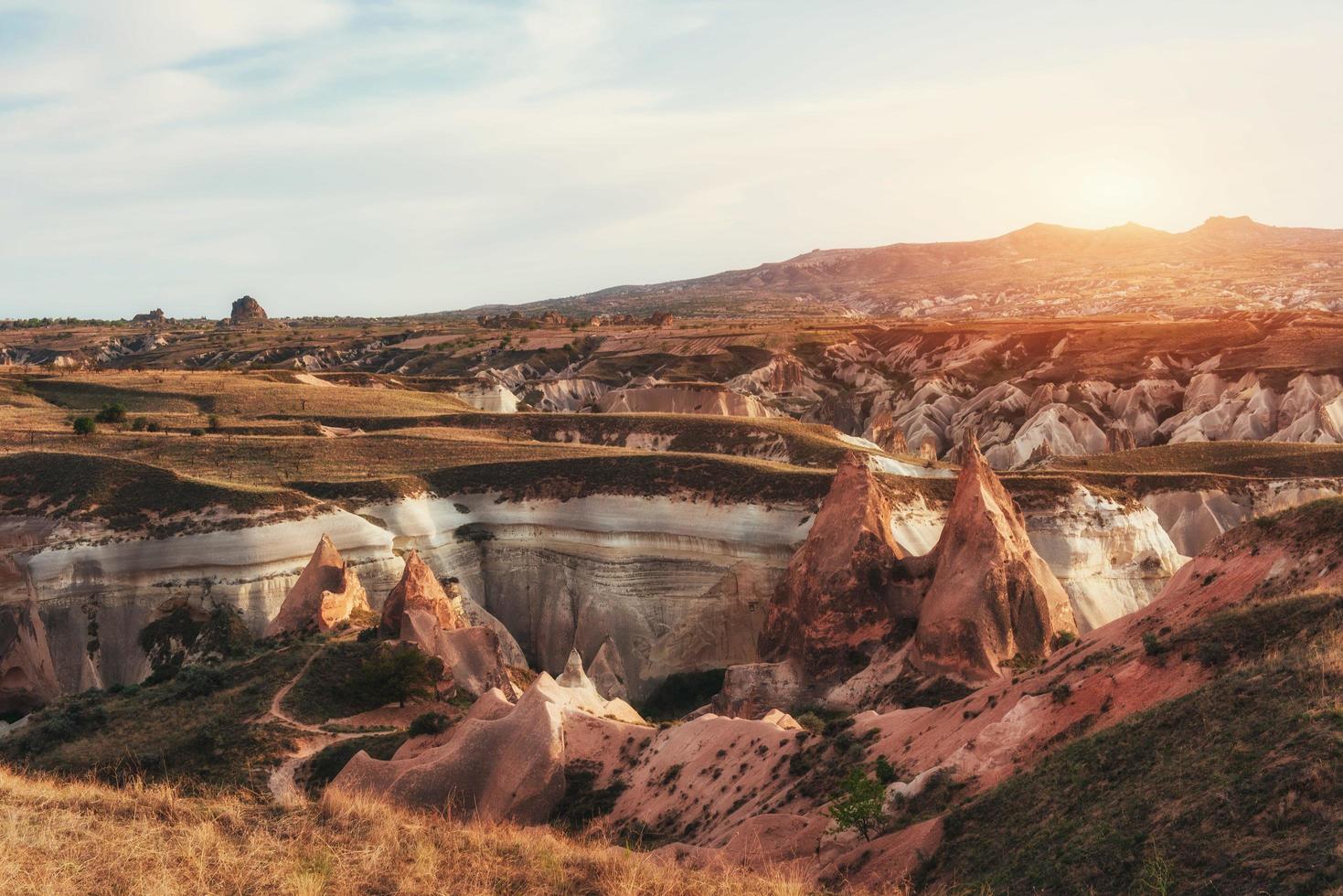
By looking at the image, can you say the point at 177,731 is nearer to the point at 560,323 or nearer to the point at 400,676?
the point at 400,676

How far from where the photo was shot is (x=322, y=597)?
99.5 feet

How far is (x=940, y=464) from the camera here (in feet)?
174

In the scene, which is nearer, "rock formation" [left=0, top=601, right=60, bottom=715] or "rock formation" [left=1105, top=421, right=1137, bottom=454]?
"rock formation" [left=0, top=601, right=60, bottom=715]

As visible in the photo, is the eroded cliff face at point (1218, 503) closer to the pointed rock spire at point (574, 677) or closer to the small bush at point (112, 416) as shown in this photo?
the pointed rock spire at point (574, 677)

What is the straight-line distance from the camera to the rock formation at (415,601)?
92.9 feet

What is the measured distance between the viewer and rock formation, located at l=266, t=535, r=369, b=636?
98.8 ft

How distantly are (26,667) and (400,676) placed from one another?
17.2 m

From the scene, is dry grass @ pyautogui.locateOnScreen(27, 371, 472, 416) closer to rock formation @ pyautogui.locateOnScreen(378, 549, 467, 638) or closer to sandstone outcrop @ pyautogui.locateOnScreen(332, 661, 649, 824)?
rock formation @ pyautogui.locateOnScreen(378, 549, 467, 638)

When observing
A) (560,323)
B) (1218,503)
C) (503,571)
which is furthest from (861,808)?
(560,323)

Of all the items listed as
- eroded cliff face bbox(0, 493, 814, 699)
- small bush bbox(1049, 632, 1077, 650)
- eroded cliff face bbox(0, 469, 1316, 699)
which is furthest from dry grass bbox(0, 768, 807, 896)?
eroded cliff face bbox(0, 469, 1316, 699)

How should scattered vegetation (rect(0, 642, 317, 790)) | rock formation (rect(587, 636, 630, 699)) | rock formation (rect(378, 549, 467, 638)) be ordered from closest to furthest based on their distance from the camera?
scattered vegetation (rect(0, 642, 317, 790)) < rock formation (rect(378, 549, 467, 638)) < rock formation (rect(587, 636, 630, 699))

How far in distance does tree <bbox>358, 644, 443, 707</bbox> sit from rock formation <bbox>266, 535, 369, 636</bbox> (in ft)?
14.7

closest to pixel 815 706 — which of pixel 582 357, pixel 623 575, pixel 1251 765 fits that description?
pixel 623 575

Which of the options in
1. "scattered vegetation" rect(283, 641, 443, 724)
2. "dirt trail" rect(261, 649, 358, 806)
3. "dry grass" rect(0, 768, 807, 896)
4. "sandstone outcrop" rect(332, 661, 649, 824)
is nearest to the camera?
"dry grass" rect(0, 768, 807, 896)
